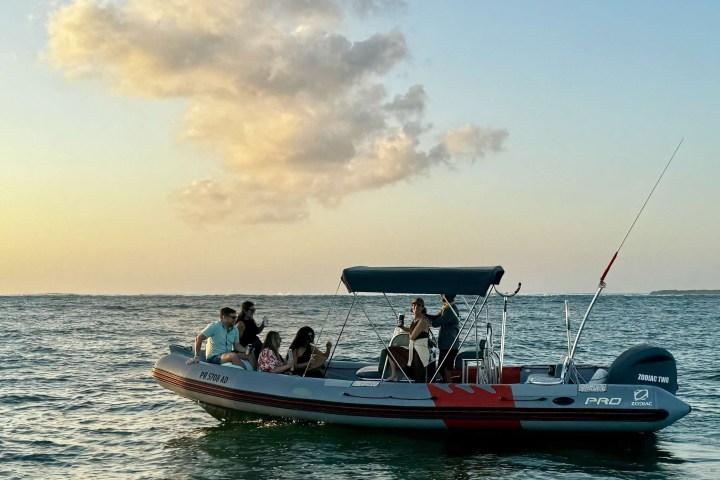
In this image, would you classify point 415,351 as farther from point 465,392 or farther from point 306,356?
point 306,356

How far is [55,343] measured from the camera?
1170 inches

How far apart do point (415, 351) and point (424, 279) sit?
46.0 inches

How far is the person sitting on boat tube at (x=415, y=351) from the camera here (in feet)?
35.2

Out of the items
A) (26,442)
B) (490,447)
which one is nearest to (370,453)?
(490,447)

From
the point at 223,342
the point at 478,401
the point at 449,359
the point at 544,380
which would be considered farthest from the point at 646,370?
the point at 223,342

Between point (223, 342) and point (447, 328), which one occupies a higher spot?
point (447, 328)

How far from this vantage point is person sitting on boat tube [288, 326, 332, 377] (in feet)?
38.4

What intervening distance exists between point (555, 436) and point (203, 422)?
5813mm

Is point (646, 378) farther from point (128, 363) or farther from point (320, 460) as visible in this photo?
point (128, 363)

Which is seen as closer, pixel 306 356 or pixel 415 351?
pixel 415 351

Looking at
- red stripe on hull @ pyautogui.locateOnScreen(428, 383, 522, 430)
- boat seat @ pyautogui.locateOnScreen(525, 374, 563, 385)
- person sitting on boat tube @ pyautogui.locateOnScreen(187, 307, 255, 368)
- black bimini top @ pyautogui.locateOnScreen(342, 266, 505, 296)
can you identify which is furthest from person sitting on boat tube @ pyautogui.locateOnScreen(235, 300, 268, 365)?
boat seat @ pyautogui.locateOnScreen(525, 374, 563, 385)

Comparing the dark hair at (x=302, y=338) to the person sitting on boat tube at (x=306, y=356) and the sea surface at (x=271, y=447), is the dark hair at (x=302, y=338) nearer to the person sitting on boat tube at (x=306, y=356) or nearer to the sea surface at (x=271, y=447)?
the person sitting on boat tube at (x=306, y=356)

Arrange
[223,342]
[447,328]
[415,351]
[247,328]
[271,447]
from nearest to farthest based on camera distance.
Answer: [271,447]
[415,351]
[447,328]
[223,342]
[247,328]

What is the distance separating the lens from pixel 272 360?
1189 centimetres
